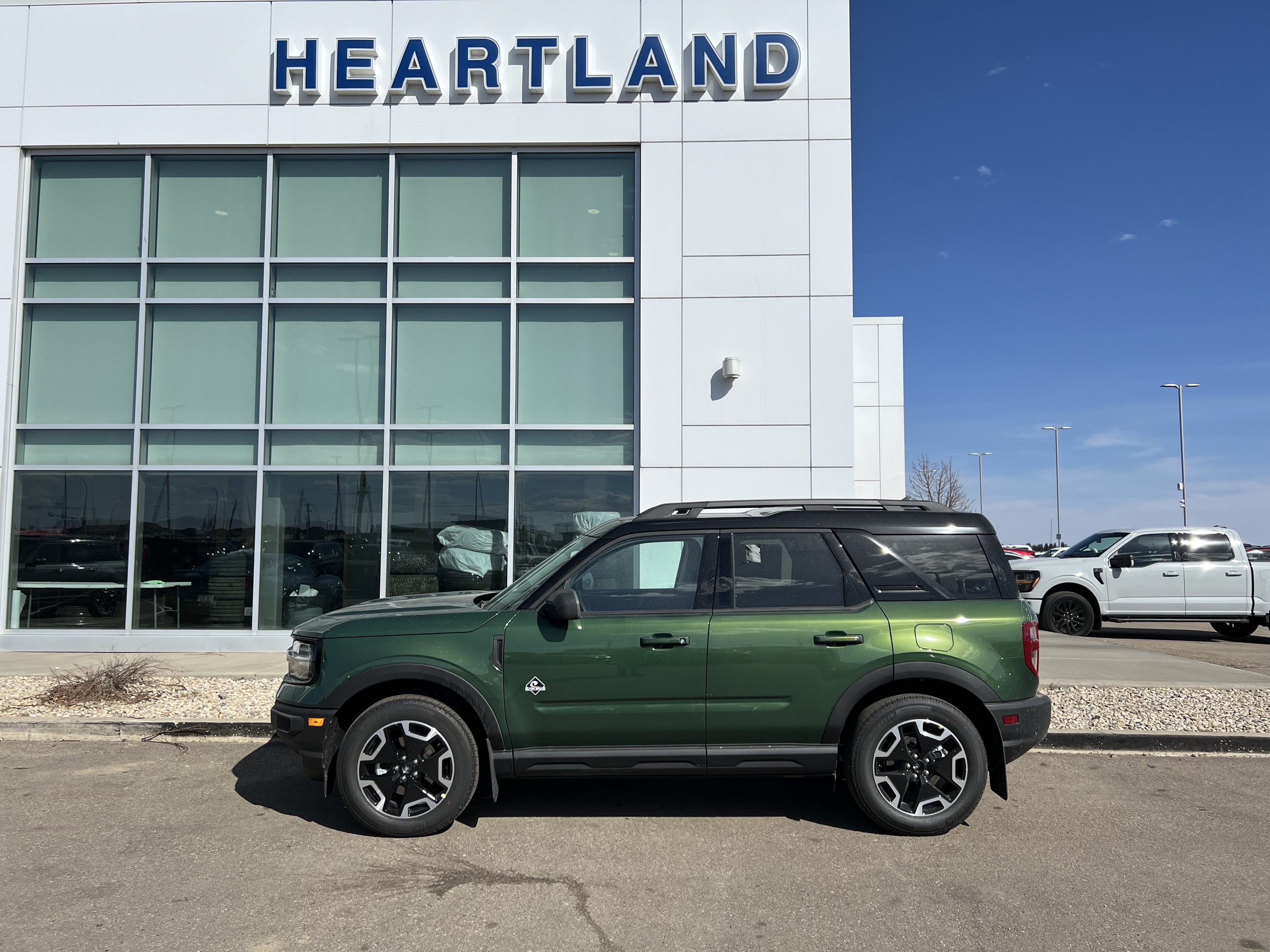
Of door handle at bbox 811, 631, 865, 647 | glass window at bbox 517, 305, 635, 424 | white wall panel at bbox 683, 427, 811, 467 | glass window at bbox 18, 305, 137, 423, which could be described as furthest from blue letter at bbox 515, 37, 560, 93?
door handle at bbox 811, 631, 865, 647

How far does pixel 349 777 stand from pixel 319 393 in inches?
304

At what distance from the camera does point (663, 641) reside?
4.91m

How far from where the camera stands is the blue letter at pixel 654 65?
11594mm

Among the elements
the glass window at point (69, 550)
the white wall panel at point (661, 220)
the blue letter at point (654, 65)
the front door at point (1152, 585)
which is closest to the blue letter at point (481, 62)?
the blue letter at point (654, 65)

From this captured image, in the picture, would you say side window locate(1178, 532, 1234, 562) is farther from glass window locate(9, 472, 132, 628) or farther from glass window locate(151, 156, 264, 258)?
glass window locate(9, 472, 132, 628)

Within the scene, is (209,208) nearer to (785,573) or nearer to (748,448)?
(748,448)

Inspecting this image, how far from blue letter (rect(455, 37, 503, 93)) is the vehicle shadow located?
8746 millimetres

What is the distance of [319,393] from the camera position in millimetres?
11656

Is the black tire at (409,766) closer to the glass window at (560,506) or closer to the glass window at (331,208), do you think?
the glass window at (560,506)

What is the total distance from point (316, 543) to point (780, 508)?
7.70 m

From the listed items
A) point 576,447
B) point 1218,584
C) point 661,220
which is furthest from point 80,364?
point 1218,584

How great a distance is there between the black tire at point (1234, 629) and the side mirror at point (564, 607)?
15026 mm

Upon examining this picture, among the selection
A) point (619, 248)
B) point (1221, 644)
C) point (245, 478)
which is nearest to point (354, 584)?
point (245, 478)

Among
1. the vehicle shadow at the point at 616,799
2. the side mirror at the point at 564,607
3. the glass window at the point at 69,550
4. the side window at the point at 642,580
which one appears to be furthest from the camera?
the glass window at the point at 69,550
